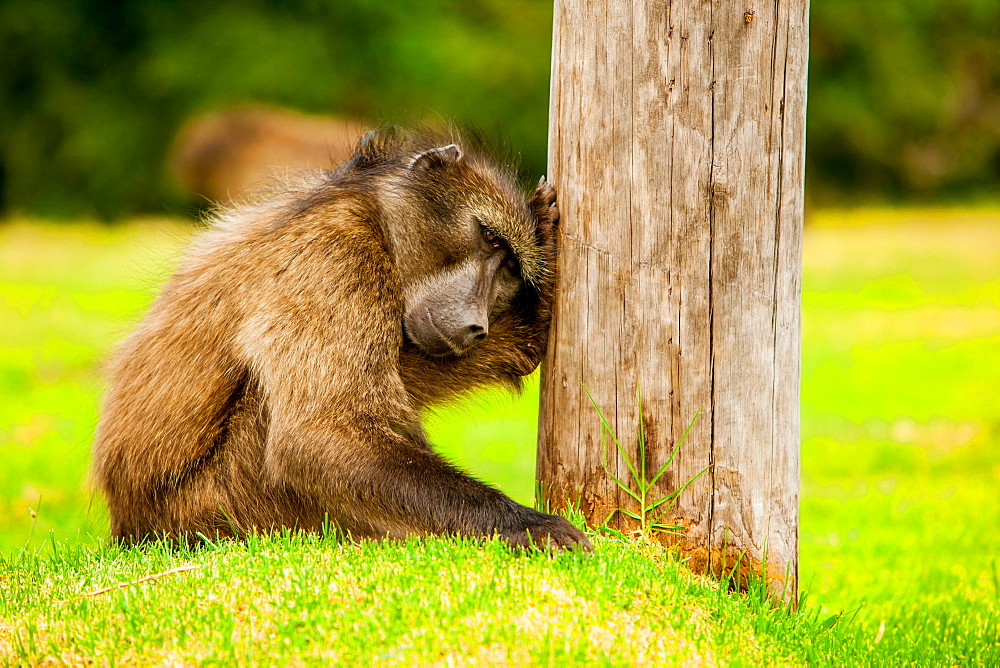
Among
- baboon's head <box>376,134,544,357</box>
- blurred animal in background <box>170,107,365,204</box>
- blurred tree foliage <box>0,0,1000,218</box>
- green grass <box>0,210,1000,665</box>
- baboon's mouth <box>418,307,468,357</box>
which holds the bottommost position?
green grass <box>0,210,1000,665</box>

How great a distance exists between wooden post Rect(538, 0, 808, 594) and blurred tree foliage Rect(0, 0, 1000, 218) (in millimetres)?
13891

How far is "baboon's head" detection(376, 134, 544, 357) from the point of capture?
3795 millimetres

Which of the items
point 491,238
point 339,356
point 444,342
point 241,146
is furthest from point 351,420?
point 241,146

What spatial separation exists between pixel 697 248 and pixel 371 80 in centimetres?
1981

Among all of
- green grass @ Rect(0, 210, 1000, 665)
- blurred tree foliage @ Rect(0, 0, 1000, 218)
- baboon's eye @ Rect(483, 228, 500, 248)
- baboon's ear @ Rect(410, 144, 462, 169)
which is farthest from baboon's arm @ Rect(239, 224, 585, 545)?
blurred tree foliage @ Rect(0, 0, 1000, 218)

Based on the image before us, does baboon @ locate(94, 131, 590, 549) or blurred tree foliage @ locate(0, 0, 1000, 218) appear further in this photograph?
blurred tree foliage @ locate(0, 0, 1000, 218)

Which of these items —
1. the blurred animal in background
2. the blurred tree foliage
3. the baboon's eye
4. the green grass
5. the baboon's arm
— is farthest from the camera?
the blurred tree foliage

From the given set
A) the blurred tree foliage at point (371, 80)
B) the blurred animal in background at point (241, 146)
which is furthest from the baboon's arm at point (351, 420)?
the blurred tree foliage at point (371, 80)

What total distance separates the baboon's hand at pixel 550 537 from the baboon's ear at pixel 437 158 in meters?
1.55

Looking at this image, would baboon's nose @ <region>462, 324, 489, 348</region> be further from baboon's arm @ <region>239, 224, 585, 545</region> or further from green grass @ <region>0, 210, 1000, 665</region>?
green grass @ <region>0, 210, 1000, 665</region>

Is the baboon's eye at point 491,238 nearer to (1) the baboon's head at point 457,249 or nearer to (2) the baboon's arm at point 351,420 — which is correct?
(1) the baboon's head at point 457,249

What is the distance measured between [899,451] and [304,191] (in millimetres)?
5951

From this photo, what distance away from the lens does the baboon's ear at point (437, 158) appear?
4.10 metres

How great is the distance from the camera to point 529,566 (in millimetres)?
3229
